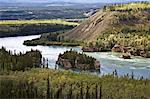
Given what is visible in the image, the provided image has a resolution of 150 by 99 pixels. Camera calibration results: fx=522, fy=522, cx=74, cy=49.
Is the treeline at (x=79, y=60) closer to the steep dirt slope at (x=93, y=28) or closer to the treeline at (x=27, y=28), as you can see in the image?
the steep dirt slope at (x=93, y=28)

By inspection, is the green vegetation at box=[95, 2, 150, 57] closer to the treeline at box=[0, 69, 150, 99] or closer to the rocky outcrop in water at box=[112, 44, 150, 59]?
the rocky outcrop in water at box=[112, 44, 150, 59]

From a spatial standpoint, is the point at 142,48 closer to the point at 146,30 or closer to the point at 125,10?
the point at 146,30

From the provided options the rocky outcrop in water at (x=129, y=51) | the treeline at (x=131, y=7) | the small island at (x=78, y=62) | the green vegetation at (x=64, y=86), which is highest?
the treeline at (x=131, y=7)

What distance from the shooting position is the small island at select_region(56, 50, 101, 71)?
90.4 metres

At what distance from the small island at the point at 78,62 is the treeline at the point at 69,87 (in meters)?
22.4

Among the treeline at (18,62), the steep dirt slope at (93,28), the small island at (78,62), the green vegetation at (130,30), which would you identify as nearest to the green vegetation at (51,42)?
the steep dirt slope at (93,28)

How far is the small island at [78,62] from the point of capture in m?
90.4

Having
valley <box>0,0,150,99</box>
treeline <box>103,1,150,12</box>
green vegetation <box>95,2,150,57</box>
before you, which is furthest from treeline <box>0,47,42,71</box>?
treeline <box>103,1,150,12</box>

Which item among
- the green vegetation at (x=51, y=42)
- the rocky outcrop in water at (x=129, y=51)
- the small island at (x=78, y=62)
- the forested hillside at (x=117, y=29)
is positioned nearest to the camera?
the small island at (x=78, y=62)

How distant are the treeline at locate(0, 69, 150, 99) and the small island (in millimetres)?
22385

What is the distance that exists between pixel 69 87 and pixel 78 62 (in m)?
31.1

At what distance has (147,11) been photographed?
477 feet

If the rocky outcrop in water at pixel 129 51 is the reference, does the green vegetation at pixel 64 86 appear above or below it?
above

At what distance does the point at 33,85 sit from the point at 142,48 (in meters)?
54.4
